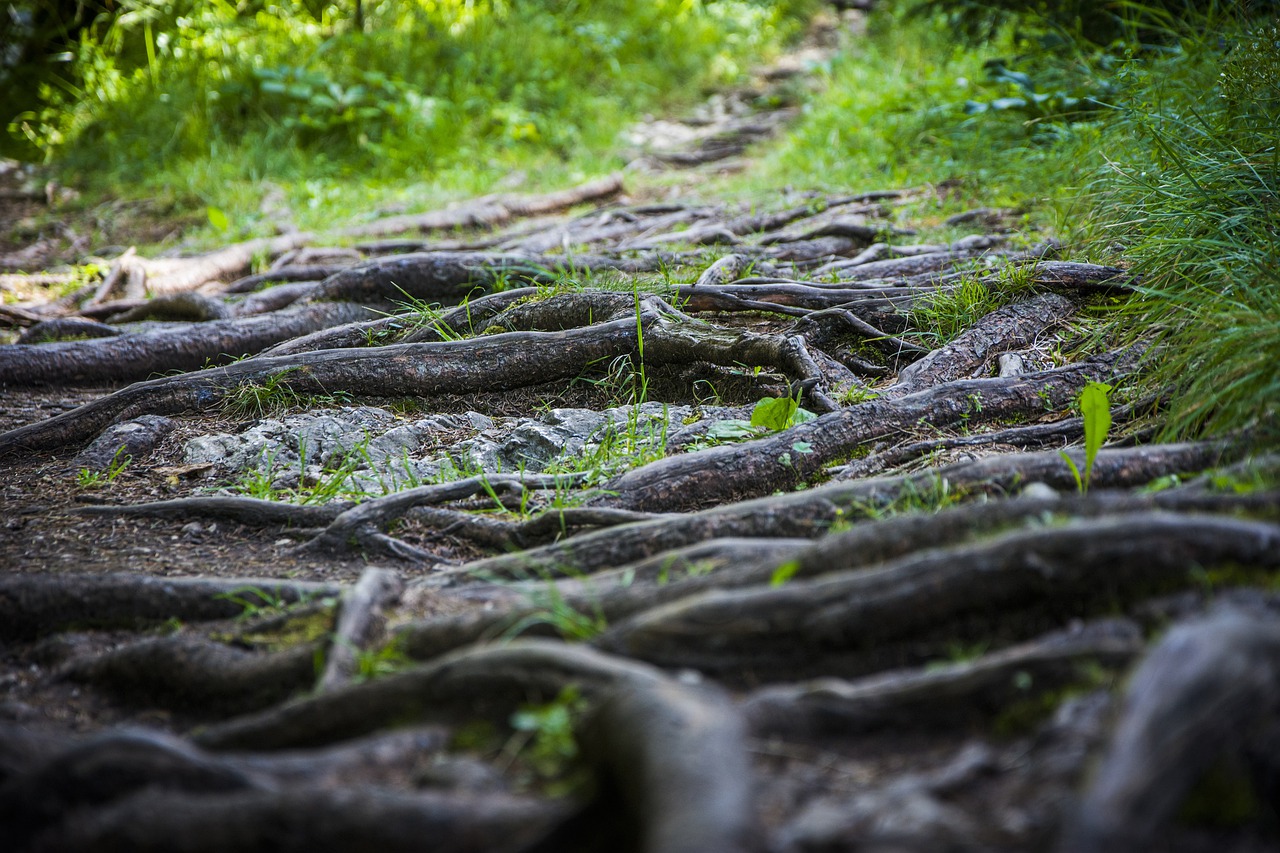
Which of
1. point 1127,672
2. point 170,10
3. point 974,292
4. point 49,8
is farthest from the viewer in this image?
point 49,8

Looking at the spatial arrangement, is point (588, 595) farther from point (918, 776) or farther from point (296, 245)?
point (296, 245)

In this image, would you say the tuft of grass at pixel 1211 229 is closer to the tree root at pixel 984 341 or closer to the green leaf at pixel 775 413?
the tree root at pixel 984 341

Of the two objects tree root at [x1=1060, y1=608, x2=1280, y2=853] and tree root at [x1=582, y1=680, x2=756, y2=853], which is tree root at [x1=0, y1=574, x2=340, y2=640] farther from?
tree root at [x1=1060, y1=608, x2=1280, y2=853]

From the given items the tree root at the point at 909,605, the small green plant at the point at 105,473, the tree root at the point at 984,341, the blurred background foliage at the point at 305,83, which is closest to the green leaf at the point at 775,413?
the tree root at the point at 984,341

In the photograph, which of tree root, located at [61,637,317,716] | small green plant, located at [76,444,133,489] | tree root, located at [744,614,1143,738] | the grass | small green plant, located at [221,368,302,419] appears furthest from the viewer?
small green plant, located at [221,368,302,419]

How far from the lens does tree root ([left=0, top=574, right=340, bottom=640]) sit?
2266 millimetres

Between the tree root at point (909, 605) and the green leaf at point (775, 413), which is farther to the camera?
the green leaf at point (775, 413)

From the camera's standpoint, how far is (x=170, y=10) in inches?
366

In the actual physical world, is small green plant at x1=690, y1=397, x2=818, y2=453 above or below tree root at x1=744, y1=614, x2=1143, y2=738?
below

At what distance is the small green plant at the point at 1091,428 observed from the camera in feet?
7.38

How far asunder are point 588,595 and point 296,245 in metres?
5.44

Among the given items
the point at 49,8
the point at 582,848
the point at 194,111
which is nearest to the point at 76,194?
the point at 194,111

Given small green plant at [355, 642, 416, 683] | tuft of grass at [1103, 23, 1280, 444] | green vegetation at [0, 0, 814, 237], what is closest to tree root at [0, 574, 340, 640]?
small green plant at [355, 642, 416, 683]

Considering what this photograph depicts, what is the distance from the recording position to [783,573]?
1.75 metres
